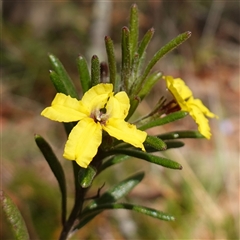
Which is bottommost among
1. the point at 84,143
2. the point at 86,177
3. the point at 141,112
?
the point at 141,112

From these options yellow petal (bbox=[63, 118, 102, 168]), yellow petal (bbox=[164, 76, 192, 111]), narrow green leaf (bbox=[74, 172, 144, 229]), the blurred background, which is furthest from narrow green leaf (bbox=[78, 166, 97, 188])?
the blurred background

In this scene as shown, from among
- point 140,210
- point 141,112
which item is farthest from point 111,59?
point 141,112

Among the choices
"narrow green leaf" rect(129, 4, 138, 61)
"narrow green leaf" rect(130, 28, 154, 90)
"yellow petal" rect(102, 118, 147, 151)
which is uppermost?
"narrow green leaf" rect(129, 4, 138, 61)

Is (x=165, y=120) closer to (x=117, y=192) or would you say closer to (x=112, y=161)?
(x=112, y=161)

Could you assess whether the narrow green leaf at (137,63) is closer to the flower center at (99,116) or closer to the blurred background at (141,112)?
the flower center at (99,116)

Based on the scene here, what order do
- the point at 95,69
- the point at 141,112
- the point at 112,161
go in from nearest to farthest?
the point at 95,69
the point at 112,161
the point at 141,112

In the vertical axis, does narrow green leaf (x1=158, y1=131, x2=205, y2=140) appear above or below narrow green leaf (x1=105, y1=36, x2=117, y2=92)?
below

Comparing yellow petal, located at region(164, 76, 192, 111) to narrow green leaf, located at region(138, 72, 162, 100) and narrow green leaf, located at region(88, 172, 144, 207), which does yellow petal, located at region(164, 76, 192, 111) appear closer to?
narrow green leaf, located at region(138, 72, 162, 100)
